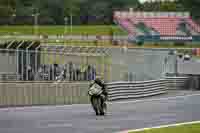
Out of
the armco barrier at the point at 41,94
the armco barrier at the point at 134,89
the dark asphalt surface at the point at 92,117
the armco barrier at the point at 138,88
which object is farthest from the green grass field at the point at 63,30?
the dark asphalt surface at the point at 92,117

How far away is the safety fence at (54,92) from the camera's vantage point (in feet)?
86.2

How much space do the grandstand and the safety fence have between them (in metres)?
60.0

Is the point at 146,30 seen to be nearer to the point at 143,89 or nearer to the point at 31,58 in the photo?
the point at 143,89

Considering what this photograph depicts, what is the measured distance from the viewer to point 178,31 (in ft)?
311

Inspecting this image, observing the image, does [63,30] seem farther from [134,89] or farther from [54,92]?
[54,92]

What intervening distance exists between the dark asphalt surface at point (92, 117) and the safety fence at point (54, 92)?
1.11 m

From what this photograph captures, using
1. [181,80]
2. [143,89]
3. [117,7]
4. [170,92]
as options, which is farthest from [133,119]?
[117,7]

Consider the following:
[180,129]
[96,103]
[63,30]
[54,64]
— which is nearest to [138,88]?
[54,64]

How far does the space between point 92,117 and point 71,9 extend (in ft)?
303

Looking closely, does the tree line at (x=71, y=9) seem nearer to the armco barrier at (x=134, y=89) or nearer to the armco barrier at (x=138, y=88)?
the armco barrier at (x=138, y=88)

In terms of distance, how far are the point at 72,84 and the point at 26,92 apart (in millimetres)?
2346

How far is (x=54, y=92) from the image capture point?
90.7ft

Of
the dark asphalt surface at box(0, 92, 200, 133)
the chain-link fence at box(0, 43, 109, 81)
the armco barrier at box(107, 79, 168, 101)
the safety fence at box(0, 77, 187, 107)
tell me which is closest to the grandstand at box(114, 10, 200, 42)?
the armco barrier at box(107, 79, 168, 101)

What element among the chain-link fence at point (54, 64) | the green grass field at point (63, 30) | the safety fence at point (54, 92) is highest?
the green grass field at point (63, 30)
